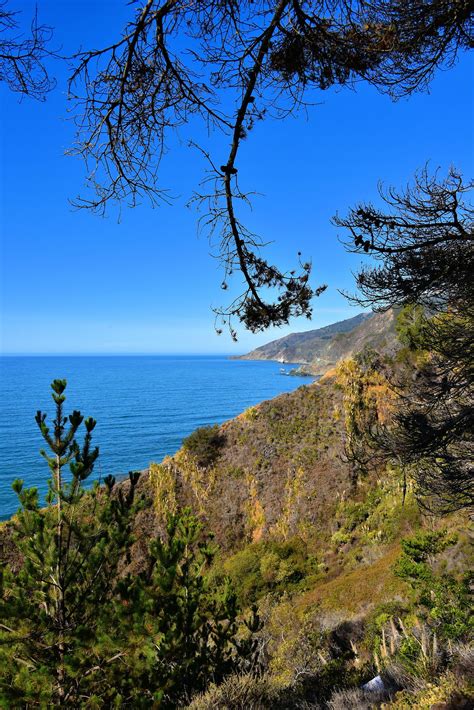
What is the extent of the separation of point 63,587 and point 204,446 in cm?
2063

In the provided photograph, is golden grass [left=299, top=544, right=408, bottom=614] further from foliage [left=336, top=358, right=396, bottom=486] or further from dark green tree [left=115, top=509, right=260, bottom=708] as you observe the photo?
dark green tree [left=115, top=509, right=260, bottom=708]

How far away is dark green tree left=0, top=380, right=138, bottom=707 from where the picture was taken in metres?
3.62

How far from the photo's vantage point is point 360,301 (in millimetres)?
5578

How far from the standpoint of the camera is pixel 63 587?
13.2 feet

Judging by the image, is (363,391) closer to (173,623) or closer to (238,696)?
(238,696)

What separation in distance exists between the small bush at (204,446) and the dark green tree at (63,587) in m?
19.8

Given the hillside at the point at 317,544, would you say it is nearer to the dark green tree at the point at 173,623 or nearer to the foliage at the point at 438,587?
the foliage at the point at 438,587

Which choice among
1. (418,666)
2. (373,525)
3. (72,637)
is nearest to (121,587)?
(72,637)

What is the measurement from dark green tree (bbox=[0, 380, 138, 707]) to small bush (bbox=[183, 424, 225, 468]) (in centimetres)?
1983

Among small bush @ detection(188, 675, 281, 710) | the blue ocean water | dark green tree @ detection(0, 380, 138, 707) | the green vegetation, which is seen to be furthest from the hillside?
the blue ocean water

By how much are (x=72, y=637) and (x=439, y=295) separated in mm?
5751

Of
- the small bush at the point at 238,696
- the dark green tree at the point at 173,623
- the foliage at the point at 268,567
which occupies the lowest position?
the foliage at the point at 268,567

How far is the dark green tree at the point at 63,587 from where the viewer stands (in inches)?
143

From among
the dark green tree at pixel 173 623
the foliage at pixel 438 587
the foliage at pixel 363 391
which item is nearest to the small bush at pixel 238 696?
the dark green tree at pixel 173 623
